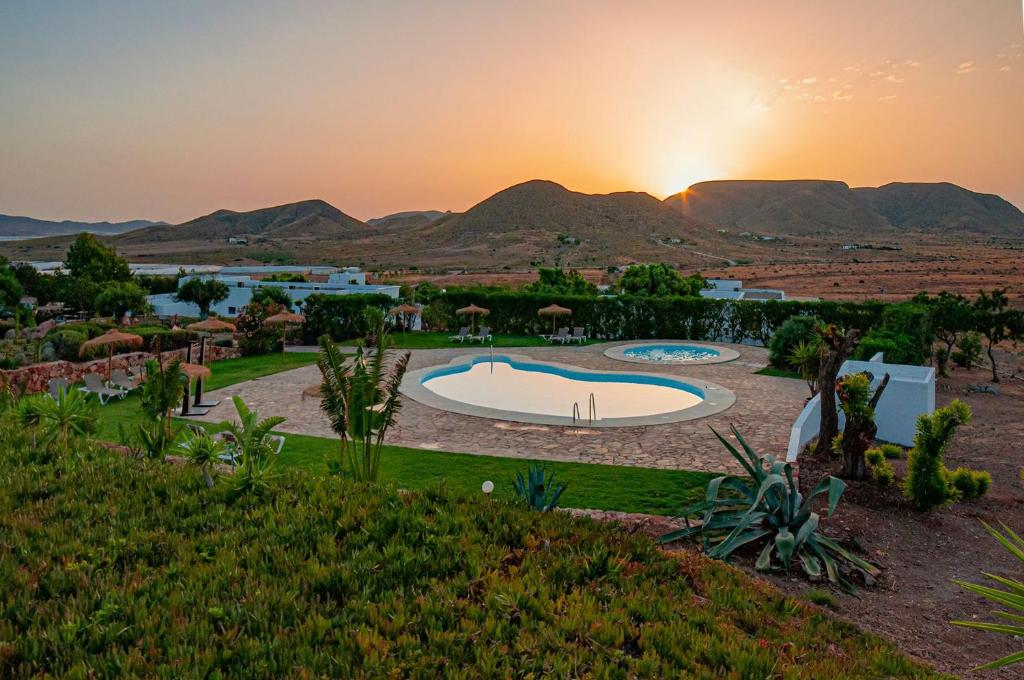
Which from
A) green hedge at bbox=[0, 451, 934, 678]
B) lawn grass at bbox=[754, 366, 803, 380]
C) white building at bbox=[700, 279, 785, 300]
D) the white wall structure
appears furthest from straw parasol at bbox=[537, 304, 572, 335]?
green hedge at bbox=[0, 451, 934, 678]

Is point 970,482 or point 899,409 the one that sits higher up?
point 899,409

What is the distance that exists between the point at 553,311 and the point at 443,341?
4.96 m

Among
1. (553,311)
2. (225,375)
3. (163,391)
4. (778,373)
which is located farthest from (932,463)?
(553,311)

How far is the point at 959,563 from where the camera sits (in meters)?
6.38

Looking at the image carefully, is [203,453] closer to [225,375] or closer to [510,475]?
[510,475]

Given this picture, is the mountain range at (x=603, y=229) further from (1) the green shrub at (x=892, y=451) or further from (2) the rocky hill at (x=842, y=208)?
(1) the green shrub at (x=892, y=451)

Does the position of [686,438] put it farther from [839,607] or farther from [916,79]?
[916,79]

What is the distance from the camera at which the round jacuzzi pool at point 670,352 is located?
2194cm

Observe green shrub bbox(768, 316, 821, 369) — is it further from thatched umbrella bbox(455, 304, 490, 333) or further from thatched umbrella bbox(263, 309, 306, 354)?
thatched umbrella bbox(263, 309, 306, 354)

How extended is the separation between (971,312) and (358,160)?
33.9 m

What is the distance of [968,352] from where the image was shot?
19.5 metres

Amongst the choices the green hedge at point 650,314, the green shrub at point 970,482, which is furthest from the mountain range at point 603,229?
the green shrub at point 970,482

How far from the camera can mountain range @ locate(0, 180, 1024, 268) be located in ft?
302

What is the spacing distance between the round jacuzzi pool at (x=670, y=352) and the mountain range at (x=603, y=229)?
5431 centimetres
